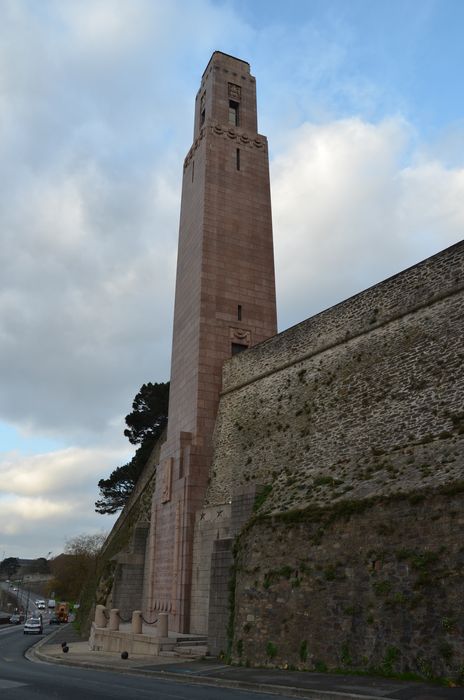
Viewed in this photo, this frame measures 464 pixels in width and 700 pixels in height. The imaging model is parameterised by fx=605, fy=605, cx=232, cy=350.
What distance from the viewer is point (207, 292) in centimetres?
2884

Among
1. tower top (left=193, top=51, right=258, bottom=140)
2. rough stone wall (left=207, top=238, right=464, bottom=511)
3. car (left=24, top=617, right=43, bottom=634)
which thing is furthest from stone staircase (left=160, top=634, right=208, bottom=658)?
car (left=24, top=617, right=43, bottom=634)

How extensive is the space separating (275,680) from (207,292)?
740 inches

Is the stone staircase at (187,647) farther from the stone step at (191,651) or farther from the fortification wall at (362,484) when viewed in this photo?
the fortification wall at (362,484)

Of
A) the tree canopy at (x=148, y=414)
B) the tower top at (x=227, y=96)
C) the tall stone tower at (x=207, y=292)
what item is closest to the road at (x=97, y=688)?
the tall stone tower at (x=207, y=292)

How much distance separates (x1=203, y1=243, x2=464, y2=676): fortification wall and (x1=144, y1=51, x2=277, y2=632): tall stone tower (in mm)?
2807

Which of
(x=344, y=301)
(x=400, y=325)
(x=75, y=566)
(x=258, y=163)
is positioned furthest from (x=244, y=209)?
(x=75, y=566)

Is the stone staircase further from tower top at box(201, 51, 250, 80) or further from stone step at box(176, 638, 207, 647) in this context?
tower top at box(201, 51, 250, 80)

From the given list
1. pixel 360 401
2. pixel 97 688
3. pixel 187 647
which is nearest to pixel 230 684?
pixel 97 688

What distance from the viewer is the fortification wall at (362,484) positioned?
12602mm

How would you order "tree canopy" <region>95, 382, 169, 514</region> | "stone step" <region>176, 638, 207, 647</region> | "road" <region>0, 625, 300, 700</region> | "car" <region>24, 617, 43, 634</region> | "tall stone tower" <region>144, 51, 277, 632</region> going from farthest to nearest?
1. "tree canopy" <region>95, 382, 169, 514</region>
2. "car" <region>24, 617, 43, 634</region>
3. "tall stone tower" <region>144, 51, 277, 632</region>
4. "stone step" <region>176, 638, 207, 647</region>
5. "road" <region>0, 625, 300, 700</region>

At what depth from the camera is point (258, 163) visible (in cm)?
3300

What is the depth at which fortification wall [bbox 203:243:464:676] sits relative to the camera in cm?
1260

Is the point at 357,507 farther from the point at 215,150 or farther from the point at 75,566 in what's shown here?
the point at 75,566

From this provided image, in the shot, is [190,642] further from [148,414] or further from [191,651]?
[148,414]
